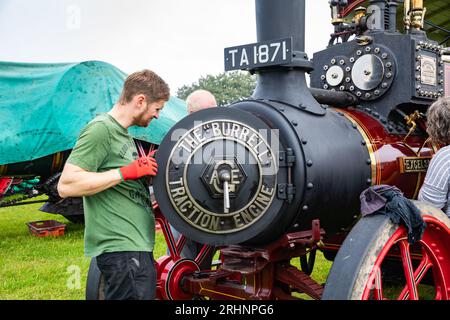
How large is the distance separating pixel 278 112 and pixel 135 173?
2.36 feet

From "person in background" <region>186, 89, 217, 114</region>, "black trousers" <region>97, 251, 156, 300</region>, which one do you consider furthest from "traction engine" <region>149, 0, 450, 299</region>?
"person in background" <region>186, 89, 217, 114</region>

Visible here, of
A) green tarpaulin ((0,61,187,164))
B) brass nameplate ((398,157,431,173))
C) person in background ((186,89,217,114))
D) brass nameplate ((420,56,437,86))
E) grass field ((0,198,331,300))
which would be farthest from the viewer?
green tarpaulin ((0,61,187,164))

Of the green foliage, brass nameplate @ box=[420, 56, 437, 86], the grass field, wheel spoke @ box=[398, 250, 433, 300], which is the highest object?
the green foliage

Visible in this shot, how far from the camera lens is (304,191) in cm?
222

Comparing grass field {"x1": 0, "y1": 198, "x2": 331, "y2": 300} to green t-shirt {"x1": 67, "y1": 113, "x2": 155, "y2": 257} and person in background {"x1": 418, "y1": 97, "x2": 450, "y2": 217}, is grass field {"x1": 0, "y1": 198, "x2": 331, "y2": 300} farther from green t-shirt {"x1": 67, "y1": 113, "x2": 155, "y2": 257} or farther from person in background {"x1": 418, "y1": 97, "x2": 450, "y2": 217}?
green t-shirt {"x1": 67, "y1": 113, "x2": 155, "y2": 257}

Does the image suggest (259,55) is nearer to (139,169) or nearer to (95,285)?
(139,169)

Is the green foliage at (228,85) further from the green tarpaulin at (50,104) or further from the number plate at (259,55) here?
the number plate at (259,55)

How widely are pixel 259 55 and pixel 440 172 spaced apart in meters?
1.03

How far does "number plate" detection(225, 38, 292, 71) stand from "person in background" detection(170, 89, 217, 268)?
51cm

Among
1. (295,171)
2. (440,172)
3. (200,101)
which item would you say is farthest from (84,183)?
(440,172)

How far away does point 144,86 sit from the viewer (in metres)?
2.12

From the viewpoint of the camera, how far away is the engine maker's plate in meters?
2.16

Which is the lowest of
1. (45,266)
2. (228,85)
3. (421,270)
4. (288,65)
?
(45,266)
